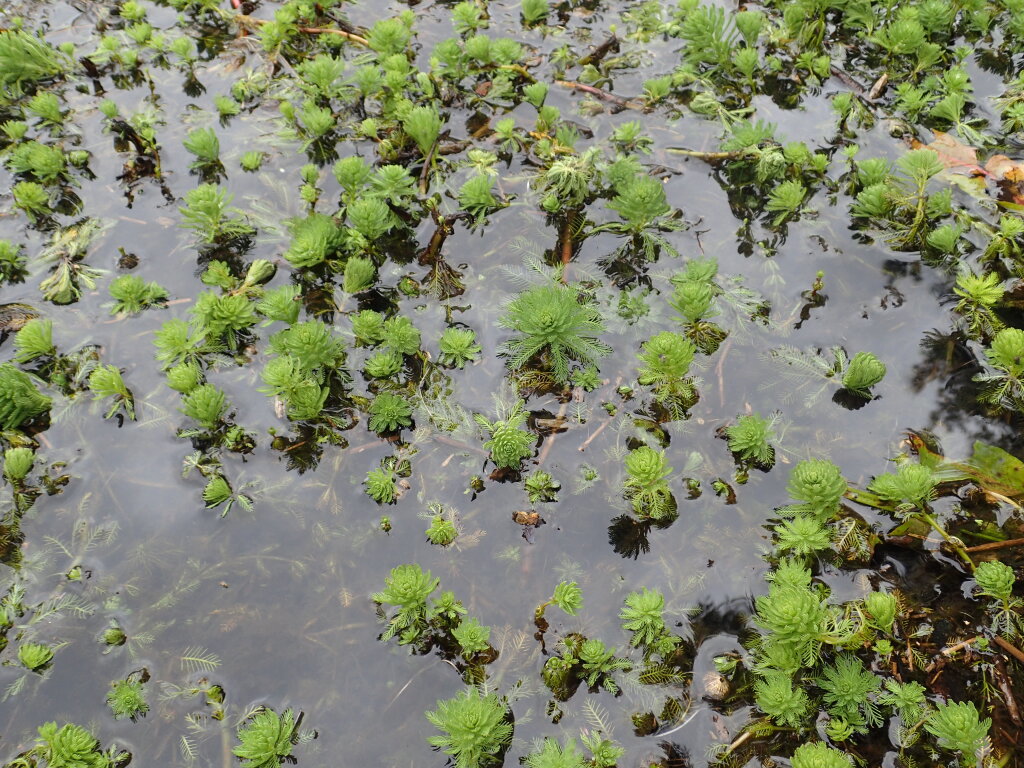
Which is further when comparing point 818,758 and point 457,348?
point 457,348

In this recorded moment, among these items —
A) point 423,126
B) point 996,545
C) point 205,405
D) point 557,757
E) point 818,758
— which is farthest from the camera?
point 423,126

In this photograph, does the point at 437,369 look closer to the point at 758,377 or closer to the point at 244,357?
the point at 244,357

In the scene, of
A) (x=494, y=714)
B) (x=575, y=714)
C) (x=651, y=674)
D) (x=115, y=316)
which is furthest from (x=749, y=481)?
(x=115, y=316)

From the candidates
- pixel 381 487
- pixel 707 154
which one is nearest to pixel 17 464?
pixel 381 487

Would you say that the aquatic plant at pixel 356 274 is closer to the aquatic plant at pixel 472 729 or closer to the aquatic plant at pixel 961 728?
the aquatic plant at pixel 472 729

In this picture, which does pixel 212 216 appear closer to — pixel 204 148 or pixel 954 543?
pixel 204 148

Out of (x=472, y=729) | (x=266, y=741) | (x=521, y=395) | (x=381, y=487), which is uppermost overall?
(x=521, y=395)

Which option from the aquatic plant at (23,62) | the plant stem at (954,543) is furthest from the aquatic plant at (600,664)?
the aquatic plant at (23,62)
